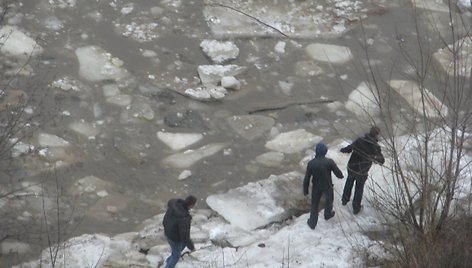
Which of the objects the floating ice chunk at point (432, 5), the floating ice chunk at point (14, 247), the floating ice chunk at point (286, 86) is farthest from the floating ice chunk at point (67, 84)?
the floating ice chunk at point (432, 5)

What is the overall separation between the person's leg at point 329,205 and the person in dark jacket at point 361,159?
291 mm

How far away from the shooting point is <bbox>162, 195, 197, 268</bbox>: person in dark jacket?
701cm

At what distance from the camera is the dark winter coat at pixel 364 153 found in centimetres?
744

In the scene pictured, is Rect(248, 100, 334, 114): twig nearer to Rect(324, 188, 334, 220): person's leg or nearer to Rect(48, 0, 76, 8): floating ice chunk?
Rect(324, 188, 334, 220): person's leg

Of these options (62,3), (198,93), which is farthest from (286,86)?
(62,3)

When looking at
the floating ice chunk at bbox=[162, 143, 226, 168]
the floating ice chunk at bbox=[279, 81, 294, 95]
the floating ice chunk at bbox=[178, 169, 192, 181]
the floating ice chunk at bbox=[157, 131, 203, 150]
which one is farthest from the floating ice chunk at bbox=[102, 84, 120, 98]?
the floating ice chunk at bbox=[279, 81, 294, 95]

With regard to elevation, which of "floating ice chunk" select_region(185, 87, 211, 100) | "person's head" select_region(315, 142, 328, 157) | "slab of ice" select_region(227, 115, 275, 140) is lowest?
"slab of ice" select_region(227, 115, 275, 140)

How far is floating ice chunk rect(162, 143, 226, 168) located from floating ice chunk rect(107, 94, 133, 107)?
110 cm

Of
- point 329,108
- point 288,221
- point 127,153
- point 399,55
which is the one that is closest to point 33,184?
point 127,153

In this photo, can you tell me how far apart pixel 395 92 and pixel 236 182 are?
9.10 ft

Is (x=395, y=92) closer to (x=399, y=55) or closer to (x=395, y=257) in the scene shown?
(x=399, y=55)

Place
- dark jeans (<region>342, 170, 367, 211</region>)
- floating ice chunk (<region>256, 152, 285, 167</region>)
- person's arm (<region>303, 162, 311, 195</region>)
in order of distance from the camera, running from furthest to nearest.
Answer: floating ice chunk (<region>256, 152, 285, 167</region>), dark jeans (<region>342, 170, 367, 211</region>), person's arm (<region>303, 162, 311, 195</region>)

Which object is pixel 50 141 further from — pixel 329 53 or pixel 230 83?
pixel 329 53

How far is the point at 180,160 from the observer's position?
9.03 metres
